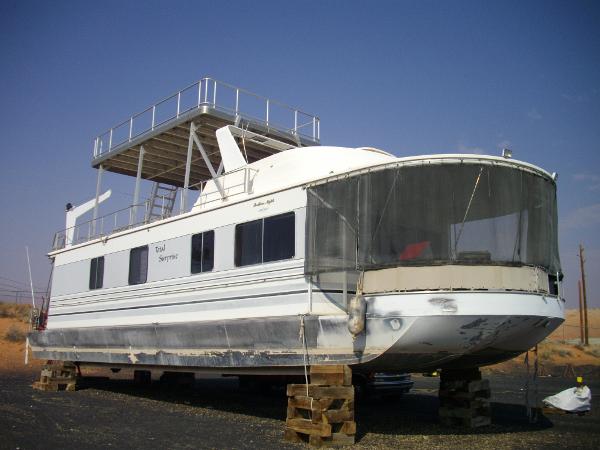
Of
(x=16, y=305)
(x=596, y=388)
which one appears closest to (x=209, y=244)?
(x=596, y=388)

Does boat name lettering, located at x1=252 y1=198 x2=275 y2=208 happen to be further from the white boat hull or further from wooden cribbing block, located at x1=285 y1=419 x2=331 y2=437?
wooden cribbing block, located at x1=285 y1=419 x2=331 y2=437

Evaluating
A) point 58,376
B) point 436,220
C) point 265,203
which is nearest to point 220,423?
point 265,203

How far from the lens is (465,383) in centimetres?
1014

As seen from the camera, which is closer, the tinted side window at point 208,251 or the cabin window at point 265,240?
the cabin window at point 265,240

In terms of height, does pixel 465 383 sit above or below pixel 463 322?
below

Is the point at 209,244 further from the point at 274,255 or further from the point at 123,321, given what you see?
the point at 123,321

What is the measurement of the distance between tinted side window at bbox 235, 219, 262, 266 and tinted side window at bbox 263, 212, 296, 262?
17cm

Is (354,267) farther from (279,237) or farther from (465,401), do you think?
(465,401)

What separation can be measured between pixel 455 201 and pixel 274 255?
300cm

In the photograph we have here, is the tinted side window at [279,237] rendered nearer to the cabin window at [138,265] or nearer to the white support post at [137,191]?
the cabin window at [138,265]

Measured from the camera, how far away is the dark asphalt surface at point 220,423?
8.53 metres

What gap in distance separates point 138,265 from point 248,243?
379 centimetres

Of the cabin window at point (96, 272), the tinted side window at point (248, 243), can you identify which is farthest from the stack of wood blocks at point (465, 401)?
the cabin window at point (96, 272)

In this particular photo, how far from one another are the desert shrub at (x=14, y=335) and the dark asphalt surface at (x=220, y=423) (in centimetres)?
1496
